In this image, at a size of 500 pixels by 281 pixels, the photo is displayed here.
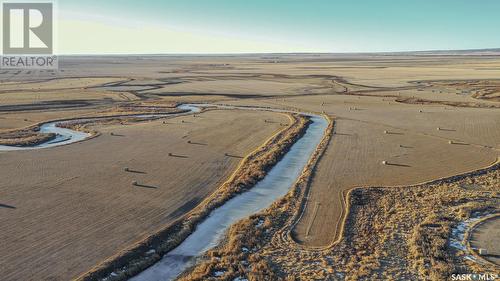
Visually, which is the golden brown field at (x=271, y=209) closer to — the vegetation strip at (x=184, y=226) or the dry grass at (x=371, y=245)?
the dry grass at (x=371, y=245)

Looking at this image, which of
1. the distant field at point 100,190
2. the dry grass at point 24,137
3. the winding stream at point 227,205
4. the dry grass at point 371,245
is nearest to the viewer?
the dry grass at point 371,245

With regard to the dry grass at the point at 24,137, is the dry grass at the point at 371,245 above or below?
above

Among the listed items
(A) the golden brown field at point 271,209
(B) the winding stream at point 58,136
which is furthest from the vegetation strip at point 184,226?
(B) the winding stream at point 58,136

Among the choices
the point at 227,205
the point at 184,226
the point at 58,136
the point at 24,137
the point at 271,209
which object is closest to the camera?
the point at 184,226

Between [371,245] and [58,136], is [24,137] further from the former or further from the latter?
[371,245]

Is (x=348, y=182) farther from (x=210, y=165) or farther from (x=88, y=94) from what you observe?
(x=88, y=94)

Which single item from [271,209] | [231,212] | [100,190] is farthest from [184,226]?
[100,190]
